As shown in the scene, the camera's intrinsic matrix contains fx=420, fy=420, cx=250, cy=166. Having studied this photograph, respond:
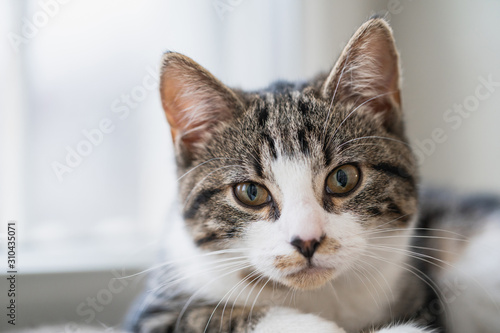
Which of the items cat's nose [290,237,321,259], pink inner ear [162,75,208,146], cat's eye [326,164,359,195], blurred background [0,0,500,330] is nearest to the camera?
cat's nose [290,237,321,259]

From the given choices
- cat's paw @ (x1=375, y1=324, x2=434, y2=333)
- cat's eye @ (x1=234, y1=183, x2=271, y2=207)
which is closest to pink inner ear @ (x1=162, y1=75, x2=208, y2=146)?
cat's eye @ (x1=234, y1=183, x2=271, y2=207)

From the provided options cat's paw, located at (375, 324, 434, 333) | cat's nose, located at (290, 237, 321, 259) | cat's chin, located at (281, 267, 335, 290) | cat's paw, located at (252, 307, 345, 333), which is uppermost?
cat's nose, located at (290, 237, 321, 259)

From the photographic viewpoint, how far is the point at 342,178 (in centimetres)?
104

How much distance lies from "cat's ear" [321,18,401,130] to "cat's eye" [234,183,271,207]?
32 cm

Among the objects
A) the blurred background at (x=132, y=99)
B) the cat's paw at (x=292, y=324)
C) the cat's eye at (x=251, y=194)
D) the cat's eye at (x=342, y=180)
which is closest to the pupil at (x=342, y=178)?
the cat's eye at (x=342, y=180)

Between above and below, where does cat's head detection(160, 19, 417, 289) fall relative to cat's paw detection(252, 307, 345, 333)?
above

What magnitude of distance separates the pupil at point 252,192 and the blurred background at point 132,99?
464mm

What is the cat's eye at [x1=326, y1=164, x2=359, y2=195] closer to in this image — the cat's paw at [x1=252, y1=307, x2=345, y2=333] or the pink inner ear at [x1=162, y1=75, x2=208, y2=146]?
the cat's paw at [x1=252, y1=307, x2=345, y2=333]

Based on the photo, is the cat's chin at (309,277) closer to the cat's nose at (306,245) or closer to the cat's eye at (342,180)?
the cat's nose at (306,245)

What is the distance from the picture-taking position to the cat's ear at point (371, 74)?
1083 millimetres

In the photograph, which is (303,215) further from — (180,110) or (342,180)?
(180,110)

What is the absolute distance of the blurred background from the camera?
152 centimetres

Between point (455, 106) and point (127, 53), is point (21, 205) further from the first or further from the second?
point (455, 106)

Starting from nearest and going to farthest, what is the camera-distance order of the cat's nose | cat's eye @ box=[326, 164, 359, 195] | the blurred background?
1. the cat's nose
2. cat's eye @ box=[326, 164, 359, 195]
3. the blurred background
